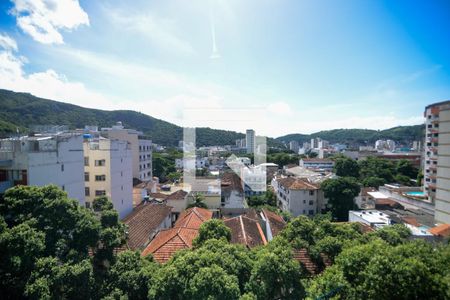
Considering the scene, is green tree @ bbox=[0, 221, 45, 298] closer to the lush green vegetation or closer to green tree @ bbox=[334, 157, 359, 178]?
the lush green vegetation

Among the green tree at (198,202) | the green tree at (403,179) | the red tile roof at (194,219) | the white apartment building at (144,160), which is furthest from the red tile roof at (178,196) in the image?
the green tree at (403,179)

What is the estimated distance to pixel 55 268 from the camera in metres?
5.63

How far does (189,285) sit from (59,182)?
31.2 ft

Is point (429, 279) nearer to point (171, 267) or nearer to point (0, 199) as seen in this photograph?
point (171, 267)

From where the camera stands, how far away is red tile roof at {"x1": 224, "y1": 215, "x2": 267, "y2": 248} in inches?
506

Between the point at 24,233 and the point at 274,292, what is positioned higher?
the point at 24,233

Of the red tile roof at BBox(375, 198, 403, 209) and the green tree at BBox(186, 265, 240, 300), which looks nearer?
the green tree at BBox(186, 265, 240, 300)

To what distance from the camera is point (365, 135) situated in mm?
133500

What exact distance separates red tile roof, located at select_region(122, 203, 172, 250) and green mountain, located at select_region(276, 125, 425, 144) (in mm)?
121048

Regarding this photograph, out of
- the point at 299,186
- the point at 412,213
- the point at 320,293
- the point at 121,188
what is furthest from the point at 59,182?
the point at 412,213

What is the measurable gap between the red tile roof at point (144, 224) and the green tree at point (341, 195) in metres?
16.3

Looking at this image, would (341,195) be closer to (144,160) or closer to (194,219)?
(194,219)

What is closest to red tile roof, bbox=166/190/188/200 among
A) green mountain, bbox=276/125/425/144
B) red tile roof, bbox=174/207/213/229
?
red tile roof, bbox=174/207/213/229

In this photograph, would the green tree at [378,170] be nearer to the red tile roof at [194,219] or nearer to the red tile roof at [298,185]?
the red tile roof at [298,185]
